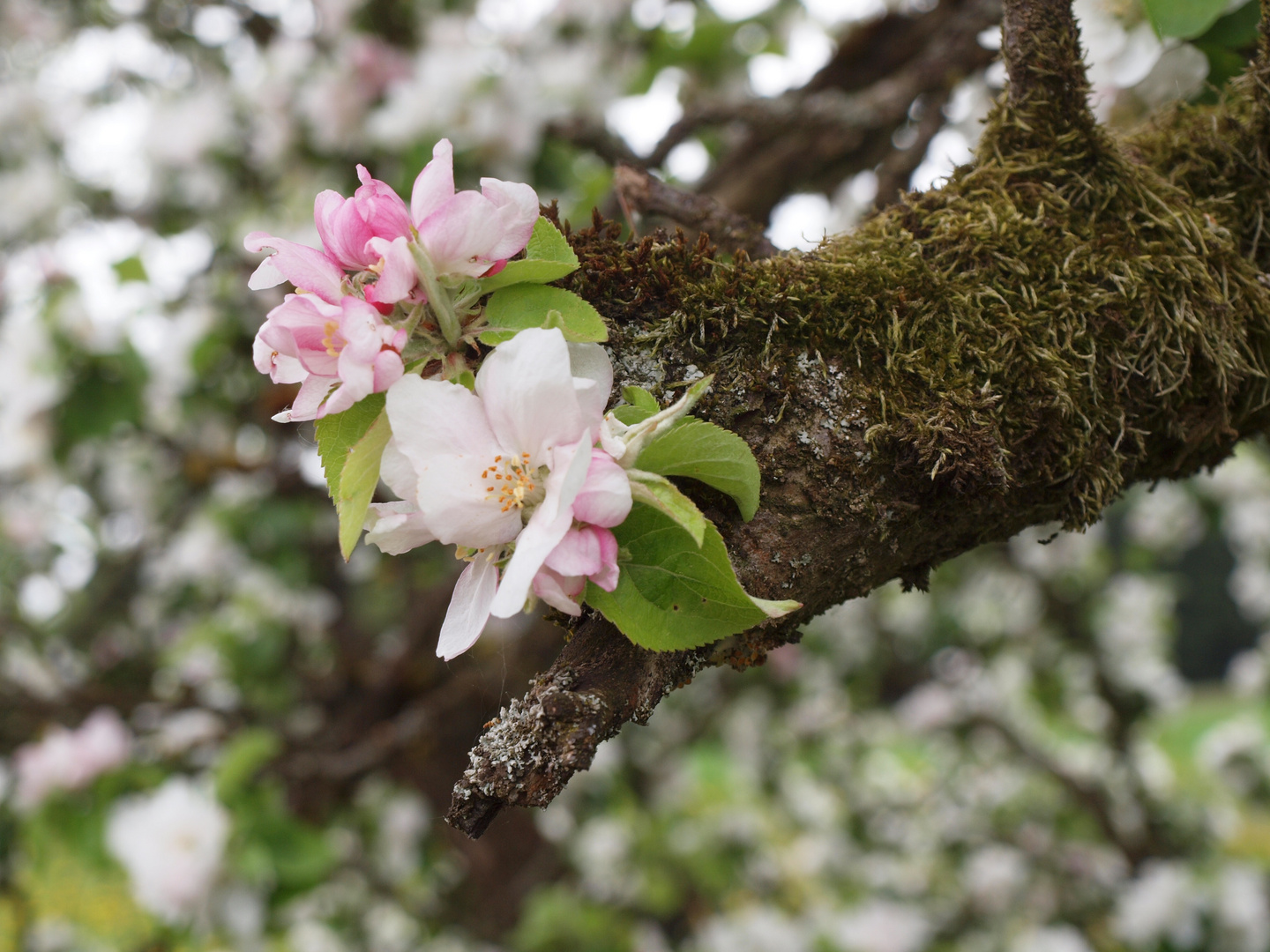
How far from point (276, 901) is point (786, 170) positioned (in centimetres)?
198

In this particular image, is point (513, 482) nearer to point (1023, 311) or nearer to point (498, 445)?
point (498, 445)

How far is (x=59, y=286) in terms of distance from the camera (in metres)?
2.46

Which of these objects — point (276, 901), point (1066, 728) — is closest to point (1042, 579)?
point (1066, 728)

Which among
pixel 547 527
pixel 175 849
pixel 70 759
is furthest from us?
pixel 70 759

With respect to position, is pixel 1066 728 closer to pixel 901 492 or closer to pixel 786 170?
pixel 786 170

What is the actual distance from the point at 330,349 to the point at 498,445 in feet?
0.43

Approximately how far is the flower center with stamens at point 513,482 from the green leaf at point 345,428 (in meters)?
0.11

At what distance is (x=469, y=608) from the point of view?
0.58 meters

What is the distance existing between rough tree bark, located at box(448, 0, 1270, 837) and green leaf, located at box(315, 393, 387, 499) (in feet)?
0.61

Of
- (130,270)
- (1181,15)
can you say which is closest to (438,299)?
(1181,15)

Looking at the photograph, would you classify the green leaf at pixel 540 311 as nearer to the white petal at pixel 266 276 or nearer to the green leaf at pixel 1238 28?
the white petal at pixel 266 276

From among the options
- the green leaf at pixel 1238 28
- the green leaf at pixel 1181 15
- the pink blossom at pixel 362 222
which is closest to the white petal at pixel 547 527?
the pink blossom at pixel 362 222

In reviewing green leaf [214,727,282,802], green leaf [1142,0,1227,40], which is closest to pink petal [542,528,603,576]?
green leaf [1142,0,1227,40]

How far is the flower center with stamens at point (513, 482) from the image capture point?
21.6 inches
